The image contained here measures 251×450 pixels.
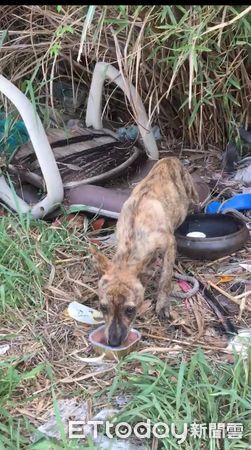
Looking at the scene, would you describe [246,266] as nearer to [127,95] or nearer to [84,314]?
[84,314]

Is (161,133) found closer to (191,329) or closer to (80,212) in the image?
(80,212)

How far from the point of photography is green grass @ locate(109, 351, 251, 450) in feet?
10.3

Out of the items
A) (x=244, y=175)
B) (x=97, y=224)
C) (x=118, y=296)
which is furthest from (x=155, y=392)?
(x=244, y=175)

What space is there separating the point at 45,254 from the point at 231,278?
120 cm

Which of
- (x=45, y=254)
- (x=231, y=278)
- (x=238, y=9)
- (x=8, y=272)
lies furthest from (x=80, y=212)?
(x=238, y=9)

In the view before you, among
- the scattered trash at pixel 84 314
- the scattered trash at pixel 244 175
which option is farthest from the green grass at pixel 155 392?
the scattered trash at pixel 244 175

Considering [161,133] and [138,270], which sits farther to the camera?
[161,133]

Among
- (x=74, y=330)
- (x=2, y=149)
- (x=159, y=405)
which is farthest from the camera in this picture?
(x=2, y=149)

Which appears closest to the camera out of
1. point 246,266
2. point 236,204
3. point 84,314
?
point 84,314

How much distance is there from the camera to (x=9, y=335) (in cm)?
389

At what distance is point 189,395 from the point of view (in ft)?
10.8

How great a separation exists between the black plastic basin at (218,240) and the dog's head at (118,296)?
2.36ft

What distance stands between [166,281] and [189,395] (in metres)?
1.01

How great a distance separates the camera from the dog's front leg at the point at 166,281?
4.11m
